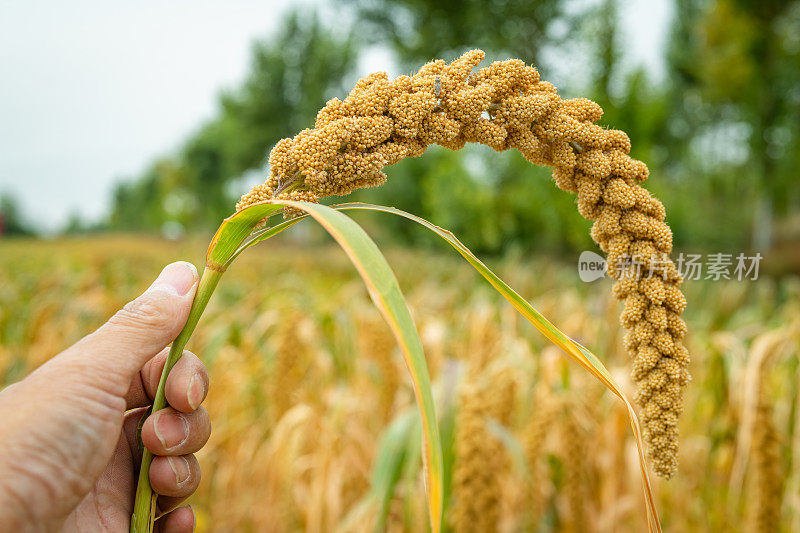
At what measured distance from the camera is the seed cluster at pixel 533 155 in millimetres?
567

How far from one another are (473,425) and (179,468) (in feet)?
2.32

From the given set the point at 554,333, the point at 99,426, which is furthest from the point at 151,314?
the point at 554,333

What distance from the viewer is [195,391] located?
0.69 meters

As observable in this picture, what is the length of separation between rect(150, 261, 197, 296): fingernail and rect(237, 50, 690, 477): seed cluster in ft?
0.62

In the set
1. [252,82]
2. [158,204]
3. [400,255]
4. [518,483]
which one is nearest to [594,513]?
[518,483]

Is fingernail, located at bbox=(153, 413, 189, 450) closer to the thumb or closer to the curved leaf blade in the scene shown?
the thumb

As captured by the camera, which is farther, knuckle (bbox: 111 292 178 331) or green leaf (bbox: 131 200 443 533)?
knuckle (bbox: 111 292 178 331)

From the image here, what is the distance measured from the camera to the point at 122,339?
0.62m

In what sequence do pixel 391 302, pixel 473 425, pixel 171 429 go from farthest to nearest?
pixel 473 425
pixel 171 429
pixel 391 302

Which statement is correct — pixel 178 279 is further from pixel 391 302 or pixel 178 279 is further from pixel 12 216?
pixel 12 216

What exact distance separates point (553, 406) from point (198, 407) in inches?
42.4

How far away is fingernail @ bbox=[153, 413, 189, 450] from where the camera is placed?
667 mm

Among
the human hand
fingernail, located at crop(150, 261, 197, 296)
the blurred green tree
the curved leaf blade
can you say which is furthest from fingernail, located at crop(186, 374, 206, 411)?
the blurred green tree

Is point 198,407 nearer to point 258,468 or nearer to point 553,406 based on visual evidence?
point 553,406
